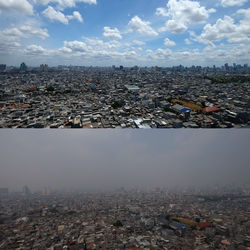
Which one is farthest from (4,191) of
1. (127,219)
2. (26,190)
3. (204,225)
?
(204,225)

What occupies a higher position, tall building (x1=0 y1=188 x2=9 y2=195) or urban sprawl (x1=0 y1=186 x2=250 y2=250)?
tall building (x1=0 y1=188 x2=9 y2=195)

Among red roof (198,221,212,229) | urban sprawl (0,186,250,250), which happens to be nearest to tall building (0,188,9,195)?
urban sprawl (0,186,250,250)

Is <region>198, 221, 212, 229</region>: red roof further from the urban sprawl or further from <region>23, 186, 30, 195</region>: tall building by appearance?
<region>23, 186, 30, 195</region>: tall building

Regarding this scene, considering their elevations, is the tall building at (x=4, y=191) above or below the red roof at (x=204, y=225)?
above

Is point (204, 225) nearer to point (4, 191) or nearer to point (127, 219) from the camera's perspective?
point (127, 219)

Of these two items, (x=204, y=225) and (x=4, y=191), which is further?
(x=4, y=191)

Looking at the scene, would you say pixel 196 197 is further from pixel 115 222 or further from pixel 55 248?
pixel 55 248

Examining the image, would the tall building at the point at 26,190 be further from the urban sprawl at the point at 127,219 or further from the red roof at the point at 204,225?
the red roof at the point at 204,225

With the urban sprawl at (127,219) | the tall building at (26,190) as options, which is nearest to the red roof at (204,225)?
the urban sprawl at (127,219)

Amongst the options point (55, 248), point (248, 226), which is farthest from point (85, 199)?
point (248, 226)

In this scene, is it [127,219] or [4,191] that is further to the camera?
[4,191]

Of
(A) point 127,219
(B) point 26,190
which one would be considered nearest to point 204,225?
(A) point 127,219
